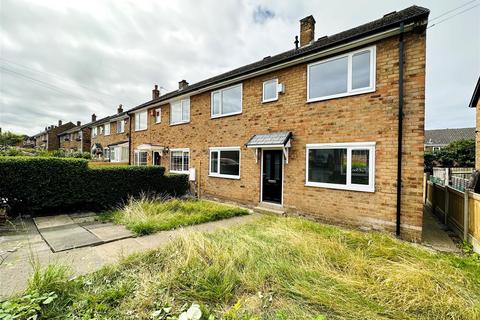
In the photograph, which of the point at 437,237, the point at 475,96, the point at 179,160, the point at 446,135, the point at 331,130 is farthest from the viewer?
the point at 446,135

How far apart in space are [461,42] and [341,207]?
29.8 feet

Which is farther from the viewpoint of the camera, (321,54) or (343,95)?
(321,54)

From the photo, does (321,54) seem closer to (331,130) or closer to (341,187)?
(331,130)

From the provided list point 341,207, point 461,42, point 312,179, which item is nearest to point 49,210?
point 312,179

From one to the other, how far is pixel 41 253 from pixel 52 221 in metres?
3.13

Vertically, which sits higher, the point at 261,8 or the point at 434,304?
the point at 261,8

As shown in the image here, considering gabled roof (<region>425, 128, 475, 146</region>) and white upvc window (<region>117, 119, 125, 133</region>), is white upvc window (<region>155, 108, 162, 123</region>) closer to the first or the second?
white upvc window (<region>117, 119, 125, 133</region>)

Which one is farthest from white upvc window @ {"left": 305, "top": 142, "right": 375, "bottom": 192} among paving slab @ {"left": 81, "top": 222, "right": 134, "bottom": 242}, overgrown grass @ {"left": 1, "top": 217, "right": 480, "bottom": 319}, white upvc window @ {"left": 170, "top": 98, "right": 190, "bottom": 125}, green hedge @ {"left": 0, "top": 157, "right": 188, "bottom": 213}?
white upvc window @ {"left": 170, "top": 98, "right": 190, "bottom": 125}

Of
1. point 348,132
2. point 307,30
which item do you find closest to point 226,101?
point 307,30

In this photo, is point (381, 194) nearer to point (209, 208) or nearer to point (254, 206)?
point (254, 206)

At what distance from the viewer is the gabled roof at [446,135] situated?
4266cm

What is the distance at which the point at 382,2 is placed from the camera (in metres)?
8.50

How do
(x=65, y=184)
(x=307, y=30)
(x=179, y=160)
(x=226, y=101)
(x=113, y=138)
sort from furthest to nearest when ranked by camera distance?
(x=113, y=138), (x=179, y=160), (x=226, y=101), (x=307, y=30), (x=65, y=184)

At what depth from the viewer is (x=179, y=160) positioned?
555 inches
